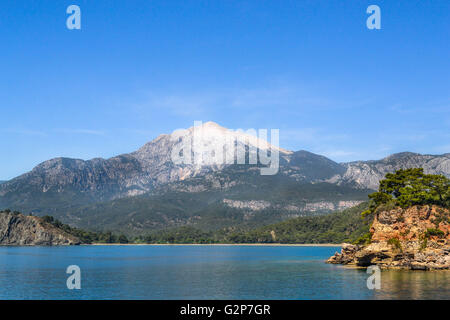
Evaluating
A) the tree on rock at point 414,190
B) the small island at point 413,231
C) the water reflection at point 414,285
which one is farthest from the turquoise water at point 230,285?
the tree on rock at point 414,190

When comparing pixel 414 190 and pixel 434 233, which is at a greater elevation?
pixel 414 190

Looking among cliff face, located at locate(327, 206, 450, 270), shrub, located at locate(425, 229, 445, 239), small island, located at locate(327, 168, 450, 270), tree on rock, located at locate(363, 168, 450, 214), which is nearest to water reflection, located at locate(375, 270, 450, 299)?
cliff face, located at locate(327, 206, 450, 270)

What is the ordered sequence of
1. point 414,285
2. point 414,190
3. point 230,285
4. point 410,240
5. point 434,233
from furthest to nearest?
point 414,190, point 410,240, point 434,233, point 230,285, point 414,285

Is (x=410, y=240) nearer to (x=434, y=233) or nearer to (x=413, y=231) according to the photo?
(x=413, y=231)

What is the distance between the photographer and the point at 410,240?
354ft

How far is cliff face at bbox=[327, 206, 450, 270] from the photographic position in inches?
4094

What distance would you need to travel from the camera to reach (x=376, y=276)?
295 feet

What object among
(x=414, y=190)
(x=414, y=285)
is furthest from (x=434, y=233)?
(x=414, y=285)

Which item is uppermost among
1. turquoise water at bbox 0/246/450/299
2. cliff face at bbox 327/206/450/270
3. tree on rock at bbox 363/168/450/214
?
tree on rock at bbox 363/168/450/214

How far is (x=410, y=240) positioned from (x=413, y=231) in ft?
7.67

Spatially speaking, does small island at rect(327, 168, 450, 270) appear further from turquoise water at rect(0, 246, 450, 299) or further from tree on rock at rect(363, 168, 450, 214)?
turquoise water at rect(0, 246, 450, 299)

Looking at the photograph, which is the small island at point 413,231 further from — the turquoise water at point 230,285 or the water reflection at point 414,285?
the turquoise water at point 230,285
